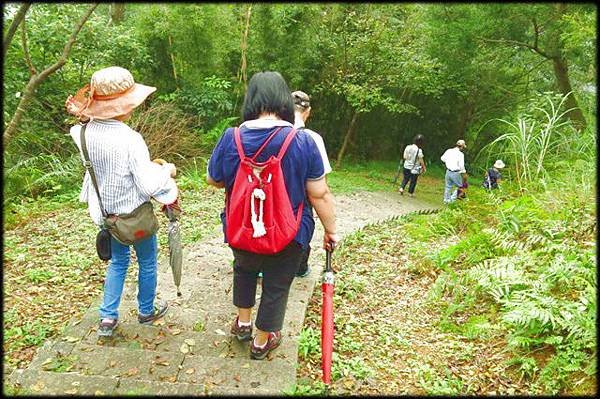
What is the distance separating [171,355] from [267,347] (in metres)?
0.56

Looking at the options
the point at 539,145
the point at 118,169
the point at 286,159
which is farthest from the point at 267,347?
the point at 539,145

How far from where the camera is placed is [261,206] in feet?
8.05

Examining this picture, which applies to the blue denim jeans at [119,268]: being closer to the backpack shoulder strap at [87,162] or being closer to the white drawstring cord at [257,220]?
the backpack shoulder strap at [87,162]

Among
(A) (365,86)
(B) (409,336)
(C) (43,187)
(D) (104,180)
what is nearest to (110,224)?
(D) (104,180)

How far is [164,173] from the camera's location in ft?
9.18

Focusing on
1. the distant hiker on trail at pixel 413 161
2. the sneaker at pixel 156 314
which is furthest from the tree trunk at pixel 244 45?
the sneaker at pixel 156 314

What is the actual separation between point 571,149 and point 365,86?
281 inches

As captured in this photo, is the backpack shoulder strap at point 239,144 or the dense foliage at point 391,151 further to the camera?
the dense foliage at point 391,151

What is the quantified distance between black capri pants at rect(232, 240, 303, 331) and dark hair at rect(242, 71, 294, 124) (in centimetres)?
70

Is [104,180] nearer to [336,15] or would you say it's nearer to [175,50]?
[175,50]

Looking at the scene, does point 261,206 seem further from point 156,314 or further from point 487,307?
point 487,307

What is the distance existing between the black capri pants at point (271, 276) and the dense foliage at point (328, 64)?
14.9ft

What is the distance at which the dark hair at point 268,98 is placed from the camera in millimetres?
2490

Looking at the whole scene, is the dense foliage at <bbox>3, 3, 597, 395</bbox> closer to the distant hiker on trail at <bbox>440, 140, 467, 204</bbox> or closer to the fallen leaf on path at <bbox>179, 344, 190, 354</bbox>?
the fallen leaf on path at <bbox>179, 344, 190, 354</bbox>
